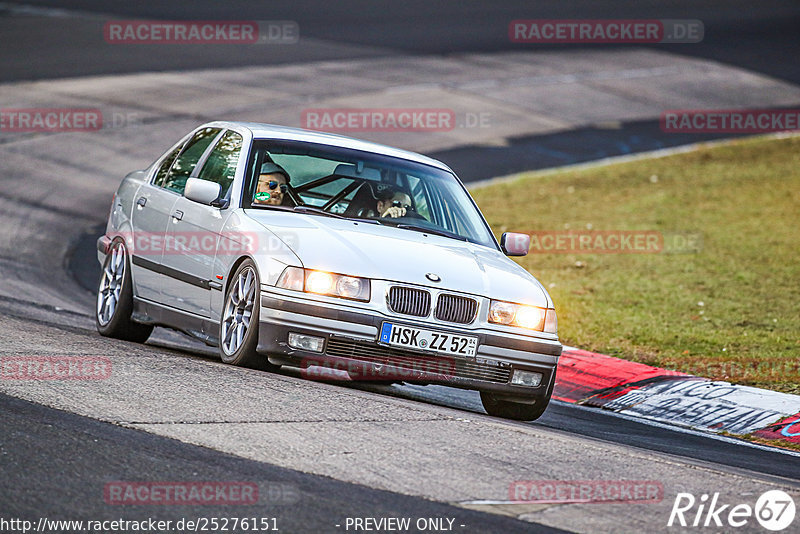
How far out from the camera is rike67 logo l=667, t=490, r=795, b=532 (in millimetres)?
5496

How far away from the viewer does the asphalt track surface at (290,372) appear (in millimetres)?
5258

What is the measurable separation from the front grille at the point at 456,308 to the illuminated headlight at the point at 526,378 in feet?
1.62

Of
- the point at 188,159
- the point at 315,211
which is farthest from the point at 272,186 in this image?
the point at 188,159

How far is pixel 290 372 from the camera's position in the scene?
8.48 meters

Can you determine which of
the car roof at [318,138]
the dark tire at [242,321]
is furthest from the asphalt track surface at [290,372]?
the car roof at [318,138]

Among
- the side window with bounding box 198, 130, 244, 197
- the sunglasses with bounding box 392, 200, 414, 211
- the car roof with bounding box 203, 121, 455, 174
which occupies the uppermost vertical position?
the car roof with bounding box 203, 121, 455, 174

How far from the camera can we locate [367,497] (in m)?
5.39

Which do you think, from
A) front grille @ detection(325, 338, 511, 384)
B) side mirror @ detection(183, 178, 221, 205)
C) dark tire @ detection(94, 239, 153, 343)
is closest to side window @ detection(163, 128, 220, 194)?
dark tire @ detection(94, 239, 153, 343)

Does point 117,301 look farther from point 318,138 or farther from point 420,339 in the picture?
point 420,339

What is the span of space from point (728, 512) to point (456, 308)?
8.13ft

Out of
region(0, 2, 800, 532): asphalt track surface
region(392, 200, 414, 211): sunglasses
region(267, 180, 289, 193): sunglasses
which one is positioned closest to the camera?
region(0, 2, 800, 532): asphalt track surface

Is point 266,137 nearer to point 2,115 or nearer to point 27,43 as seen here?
point 2,115

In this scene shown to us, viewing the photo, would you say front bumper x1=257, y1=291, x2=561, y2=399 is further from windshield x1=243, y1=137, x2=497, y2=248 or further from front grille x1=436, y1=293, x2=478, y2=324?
windshield x1=243, y1=137, x2=497, y2=248

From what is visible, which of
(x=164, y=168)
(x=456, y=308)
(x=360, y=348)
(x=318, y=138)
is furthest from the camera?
(x=164, y=168)
